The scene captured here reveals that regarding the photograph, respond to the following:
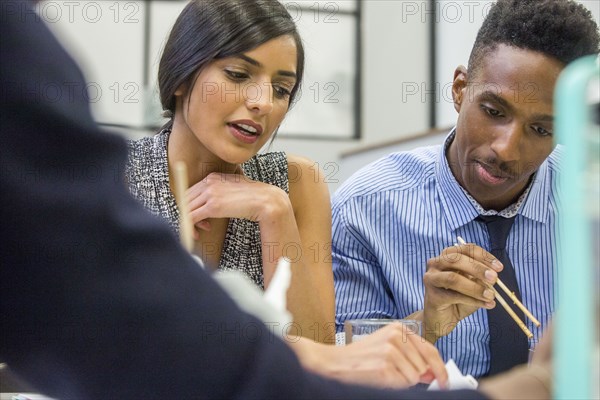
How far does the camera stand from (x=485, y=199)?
1.68m

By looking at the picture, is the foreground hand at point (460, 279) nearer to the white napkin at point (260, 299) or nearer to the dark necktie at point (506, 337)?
the dark necktie at point (506, 337)

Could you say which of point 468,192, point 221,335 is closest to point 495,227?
point 468,192

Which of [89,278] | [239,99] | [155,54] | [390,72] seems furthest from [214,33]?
[390,72]

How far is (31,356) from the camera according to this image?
49cm

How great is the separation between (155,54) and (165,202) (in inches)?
121

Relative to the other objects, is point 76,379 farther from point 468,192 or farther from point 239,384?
point 468,192

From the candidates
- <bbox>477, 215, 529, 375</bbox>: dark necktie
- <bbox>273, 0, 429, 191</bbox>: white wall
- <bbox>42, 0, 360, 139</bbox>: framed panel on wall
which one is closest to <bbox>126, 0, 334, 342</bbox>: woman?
<bbox>477, 215, 529, 375</bbox>: dark necktie

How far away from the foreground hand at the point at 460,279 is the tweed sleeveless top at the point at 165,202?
39cm

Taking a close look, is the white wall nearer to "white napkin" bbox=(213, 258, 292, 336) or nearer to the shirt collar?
the shirt collar

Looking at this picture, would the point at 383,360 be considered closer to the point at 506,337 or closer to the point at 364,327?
the point at 364,327

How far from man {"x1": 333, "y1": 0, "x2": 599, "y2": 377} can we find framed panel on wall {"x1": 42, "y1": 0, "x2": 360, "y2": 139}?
2.64m

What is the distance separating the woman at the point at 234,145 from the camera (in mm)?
1524

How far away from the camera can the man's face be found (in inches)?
61.8

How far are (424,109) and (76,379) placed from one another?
5.15 m
